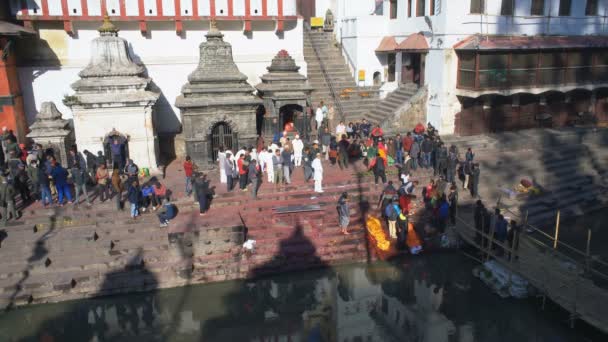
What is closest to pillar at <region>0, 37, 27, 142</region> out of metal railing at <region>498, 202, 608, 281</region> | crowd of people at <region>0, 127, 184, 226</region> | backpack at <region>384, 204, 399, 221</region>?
crowd of people at <region>0, 127, 184, 226</region>

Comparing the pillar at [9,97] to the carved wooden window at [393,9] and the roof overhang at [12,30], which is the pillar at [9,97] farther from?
the carved wooden window at [393,9]

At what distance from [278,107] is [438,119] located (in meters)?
7.19

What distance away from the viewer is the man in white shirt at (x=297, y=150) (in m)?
17.5

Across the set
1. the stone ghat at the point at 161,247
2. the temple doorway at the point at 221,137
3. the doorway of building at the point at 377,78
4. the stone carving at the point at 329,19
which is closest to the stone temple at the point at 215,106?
the temple doorway at the point at 221,137

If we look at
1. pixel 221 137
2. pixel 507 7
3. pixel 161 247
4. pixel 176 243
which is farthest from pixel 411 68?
pixel 161 247

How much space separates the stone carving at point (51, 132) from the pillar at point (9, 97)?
266 centimetres

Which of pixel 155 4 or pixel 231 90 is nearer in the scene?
pixel 231 90

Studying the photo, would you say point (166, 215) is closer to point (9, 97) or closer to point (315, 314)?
point (315, 314)

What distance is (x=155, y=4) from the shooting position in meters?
21.8

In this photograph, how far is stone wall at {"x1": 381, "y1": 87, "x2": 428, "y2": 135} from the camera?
72.5 feet

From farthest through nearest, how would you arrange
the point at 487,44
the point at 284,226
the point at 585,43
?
the point at 585,43
the point at 487,44
the point at 284,226

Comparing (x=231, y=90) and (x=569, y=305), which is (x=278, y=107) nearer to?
(x=231, y=90)

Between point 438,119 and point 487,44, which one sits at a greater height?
point 487,44

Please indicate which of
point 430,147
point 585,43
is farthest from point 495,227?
point 585,43
